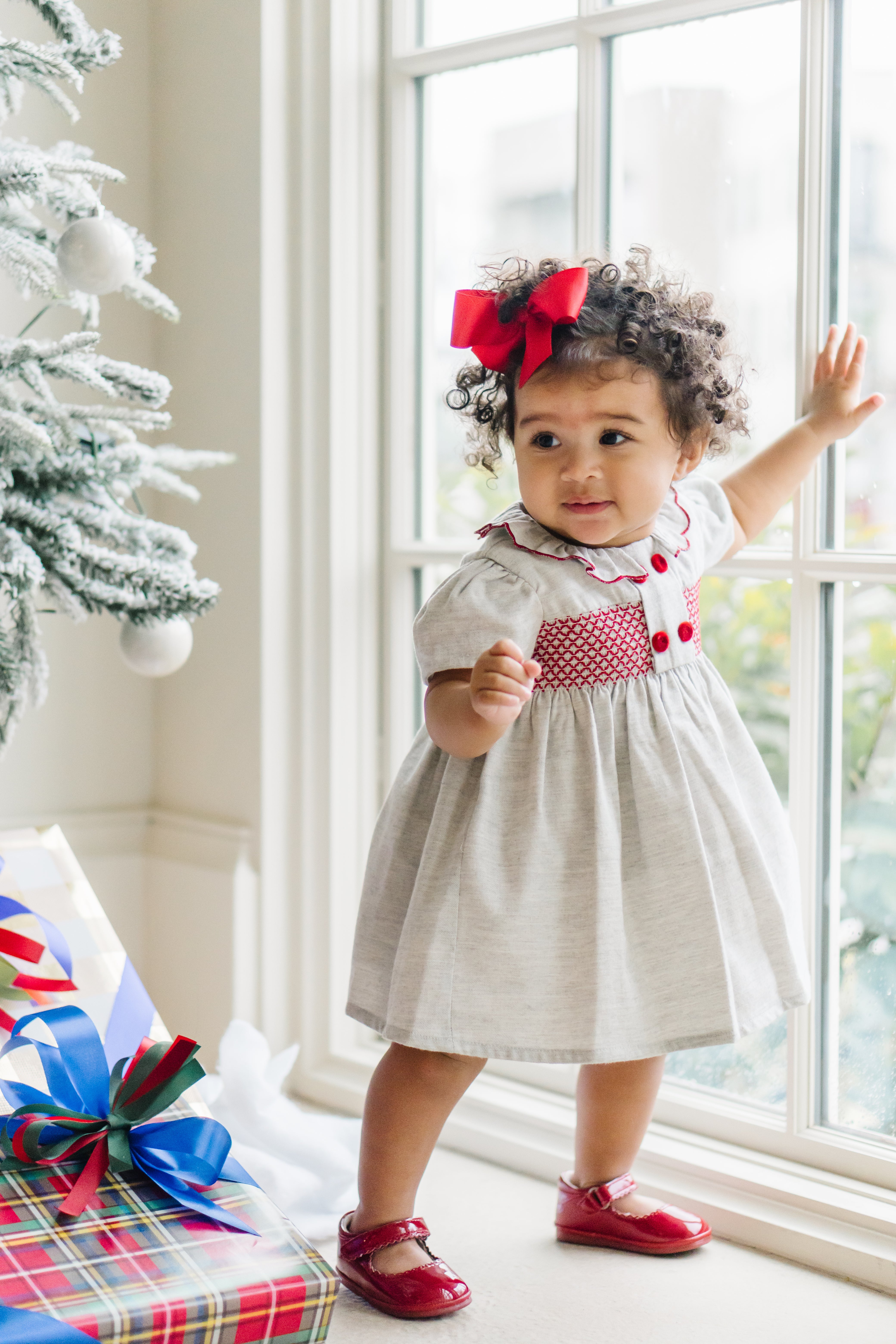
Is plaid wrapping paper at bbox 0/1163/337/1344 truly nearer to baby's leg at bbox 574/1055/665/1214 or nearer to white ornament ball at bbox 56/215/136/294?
baby's leg at bbox 574/1055/665/1214

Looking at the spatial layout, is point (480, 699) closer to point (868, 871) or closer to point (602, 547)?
point (602, 547)

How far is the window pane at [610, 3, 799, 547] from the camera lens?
63.2 inches

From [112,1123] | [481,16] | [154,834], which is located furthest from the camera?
[154,834]

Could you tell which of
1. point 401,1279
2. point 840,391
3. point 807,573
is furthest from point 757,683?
point 401,1279

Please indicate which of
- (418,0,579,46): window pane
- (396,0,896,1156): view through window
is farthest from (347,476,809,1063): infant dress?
(418,0,579,46): window pane

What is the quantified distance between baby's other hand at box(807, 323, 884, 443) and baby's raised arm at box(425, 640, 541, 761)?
18.8 inches

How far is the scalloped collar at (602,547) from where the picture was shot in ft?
4.50

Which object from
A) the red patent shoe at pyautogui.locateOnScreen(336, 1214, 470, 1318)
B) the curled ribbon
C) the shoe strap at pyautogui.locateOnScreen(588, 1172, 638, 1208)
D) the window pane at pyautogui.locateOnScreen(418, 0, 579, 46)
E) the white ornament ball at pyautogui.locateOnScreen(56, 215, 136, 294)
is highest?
the window pane at pyautogui.locateOnScreen(418, 0, 579, 46)

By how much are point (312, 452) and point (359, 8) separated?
0.66m

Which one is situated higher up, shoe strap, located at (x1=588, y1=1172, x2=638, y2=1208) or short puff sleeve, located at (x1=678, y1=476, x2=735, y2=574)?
short puff sleeve, located at (x1=678, y1=476, x2=735, y2=574)

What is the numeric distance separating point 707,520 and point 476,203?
0.73 m

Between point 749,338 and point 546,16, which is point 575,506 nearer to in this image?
point 749,338

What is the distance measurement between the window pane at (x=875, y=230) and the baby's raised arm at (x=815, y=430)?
0.11 feet

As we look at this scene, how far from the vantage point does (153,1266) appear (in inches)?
39.9
